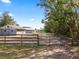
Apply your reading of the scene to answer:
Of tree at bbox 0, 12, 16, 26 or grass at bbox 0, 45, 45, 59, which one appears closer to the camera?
grass at bbox 0, 45, 45, 59

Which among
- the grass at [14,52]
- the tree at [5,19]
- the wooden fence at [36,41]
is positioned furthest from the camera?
the tree at [5,19]

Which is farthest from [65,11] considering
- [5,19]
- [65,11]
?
[5,19]

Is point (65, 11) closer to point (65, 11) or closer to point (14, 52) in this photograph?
point (65, 11)

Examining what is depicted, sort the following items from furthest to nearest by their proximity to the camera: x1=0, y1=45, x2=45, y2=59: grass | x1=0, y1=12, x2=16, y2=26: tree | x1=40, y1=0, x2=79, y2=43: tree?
x1=0, y1=12, x2=16, y2=26: tree < x1=40, y1=0, x2=79, y2=43: tree < x1=0, y1=45, x2=45, y2=59: grass

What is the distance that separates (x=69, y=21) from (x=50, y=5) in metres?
3.10

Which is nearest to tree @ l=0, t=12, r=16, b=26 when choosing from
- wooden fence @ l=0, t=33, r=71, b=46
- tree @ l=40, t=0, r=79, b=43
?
wooden fence @ l=0, t=33, r=71, b=46

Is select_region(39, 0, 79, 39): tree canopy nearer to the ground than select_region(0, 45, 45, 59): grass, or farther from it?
farther from it

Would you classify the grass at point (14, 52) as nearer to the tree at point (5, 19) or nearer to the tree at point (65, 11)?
the tree at point (65, 11)

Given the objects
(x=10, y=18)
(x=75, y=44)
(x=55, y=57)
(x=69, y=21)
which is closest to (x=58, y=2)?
(x=69, y=21)

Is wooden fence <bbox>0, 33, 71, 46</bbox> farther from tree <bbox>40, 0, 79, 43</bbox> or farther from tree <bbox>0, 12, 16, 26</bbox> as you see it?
tree <bbox>0, 12, 16, 26</bbox>

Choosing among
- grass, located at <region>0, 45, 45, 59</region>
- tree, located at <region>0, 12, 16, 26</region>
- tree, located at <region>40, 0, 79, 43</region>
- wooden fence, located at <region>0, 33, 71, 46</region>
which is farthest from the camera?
tree, located at <region>0, 12, 16, 26</region>

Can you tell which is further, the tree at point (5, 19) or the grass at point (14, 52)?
the tree at point (5, 19)

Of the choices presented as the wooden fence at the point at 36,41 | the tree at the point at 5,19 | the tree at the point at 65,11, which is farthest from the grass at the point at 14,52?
Answer: the tree at the point at 5,19

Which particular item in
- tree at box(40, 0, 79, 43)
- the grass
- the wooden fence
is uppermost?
tree at box(40, 0, 79, 43)
